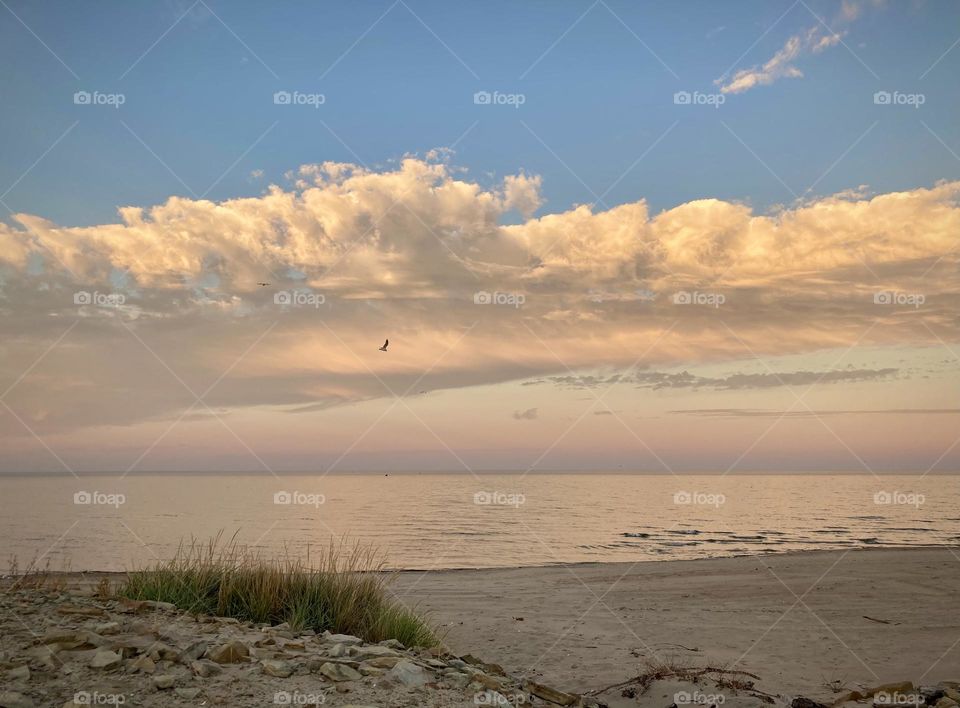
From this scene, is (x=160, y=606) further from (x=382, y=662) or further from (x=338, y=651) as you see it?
(x=382, y=662)

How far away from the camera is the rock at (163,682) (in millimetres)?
4711

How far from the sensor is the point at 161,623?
606cm

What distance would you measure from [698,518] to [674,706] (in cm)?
3668

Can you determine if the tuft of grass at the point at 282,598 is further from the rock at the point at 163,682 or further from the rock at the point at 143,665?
the rock at the point at 163,682

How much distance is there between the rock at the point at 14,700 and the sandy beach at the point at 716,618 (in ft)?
18.0

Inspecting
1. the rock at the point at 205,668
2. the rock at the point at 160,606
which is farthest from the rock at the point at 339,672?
the rock at the point at 160,606

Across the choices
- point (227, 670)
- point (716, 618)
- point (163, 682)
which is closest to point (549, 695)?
point (227, 670)

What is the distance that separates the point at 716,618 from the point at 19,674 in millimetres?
11054

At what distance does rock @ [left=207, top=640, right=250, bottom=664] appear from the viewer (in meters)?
5.22

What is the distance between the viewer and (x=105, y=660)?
16.2 feet

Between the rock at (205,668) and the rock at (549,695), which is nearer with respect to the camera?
the rock at (205,668)

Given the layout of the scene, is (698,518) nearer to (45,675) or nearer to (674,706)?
(674,706)

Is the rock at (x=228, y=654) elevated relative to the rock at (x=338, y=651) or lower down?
elevated

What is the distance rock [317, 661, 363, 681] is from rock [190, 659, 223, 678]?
75cm
